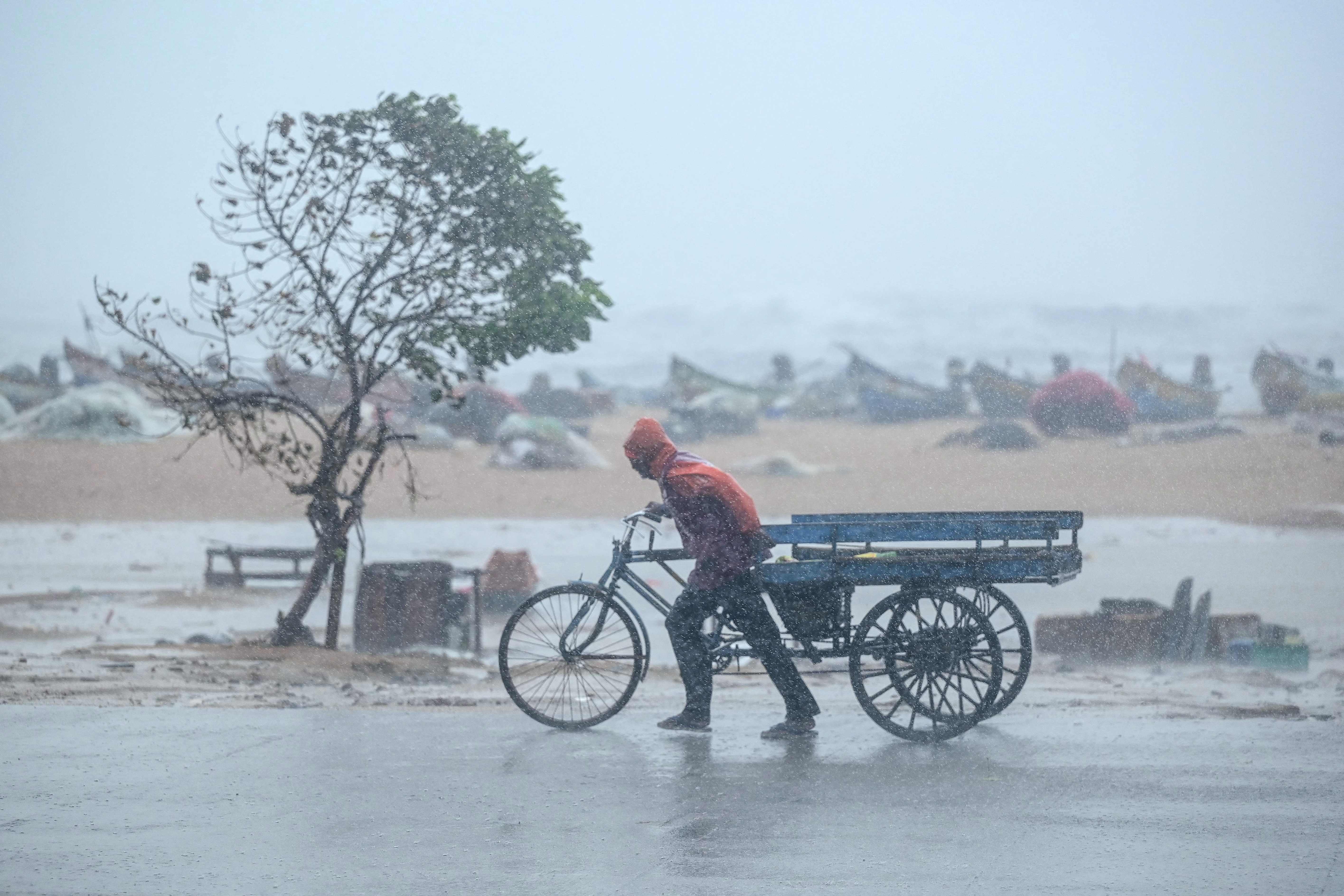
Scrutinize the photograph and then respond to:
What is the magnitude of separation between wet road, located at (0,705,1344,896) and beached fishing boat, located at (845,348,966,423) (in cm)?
4430

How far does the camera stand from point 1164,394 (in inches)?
2035

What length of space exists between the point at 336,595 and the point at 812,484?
24.9 m

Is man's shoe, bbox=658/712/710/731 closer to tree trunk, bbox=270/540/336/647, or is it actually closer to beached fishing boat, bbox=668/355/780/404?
tree trunk, bbox=270/540/336/647

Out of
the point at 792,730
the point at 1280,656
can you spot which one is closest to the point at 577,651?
the point at 792,730

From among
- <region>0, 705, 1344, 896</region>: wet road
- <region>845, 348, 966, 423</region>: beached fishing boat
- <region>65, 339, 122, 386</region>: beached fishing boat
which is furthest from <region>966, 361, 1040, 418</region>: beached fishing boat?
<region>0, 705, 1344, 896</region>: wet road

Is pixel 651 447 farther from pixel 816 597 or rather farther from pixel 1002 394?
pixel 1002 394

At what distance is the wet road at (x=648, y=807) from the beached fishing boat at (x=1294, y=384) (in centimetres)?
4062

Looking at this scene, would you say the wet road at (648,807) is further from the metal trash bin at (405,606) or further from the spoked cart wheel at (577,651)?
the metal trash bin at (405,606)

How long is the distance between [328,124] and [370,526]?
703 inches

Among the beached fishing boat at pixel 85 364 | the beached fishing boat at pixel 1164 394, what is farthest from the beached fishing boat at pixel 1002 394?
the beached fishing boat at pixel 85 364

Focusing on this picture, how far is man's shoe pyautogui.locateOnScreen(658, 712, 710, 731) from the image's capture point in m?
6.97

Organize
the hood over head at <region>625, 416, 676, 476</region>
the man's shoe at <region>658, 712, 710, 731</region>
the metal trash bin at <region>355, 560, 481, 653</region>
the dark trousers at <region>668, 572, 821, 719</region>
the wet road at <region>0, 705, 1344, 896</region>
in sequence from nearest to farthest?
the wet road at <region>0, 705, 1344, 896</region>
the hood over head at <region>625, 416, 676, 476</region>
the dark trousers at <region>668, 572, 821, 719</region>
the man's shoe at <region>658, 712, 710, 731</region>
the metal trash bin at <region>355, 560, 481, 653</region>

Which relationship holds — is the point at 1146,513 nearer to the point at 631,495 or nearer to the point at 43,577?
the point at 631,495

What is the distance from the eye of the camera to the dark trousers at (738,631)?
6.72 m
